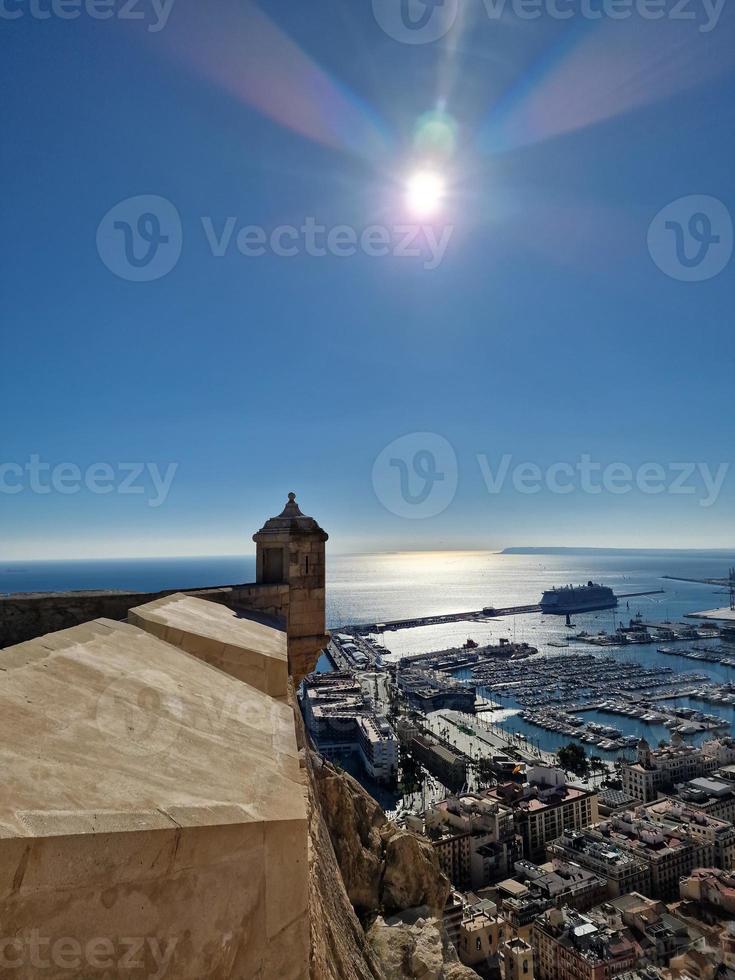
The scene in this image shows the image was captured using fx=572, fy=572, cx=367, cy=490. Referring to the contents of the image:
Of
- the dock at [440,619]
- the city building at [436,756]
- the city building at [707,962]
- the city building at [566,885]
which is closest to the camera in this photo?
the city building at [707,962]

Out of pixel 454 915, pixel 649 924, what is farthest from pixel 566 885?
pixel 454 915

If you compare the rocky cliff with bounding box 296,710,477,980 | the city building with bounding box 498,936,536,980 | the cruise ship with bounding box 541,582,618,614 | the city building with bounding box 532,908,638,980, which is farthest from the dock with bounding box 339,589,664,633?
the rocky cliff with bounding box 296,710,477,980

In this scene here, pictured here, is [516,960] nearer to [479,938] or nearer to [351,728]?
[479,938]

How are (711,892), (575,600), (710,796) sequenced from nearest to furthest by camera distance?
(711,892)
(710,796)
(575,600)

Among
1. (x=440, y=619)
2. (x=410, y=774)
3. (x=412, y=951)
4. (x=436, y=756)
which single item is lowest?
(x=410, y=774)

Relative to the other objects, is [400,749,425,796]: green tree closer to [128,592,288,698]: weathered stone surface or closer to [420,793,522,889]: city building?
[420,793,522,889]: city building

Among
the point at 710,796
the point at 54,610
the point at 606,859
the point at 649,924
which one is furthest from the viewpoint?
Result: the point at 710,796

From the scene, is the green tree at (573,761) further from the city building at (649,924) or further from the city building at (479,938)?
the city building at (479,938)

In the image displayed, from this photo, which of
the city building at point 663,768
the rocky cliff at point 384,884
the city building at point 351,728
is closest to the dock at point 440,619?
the city building at point 351,728
